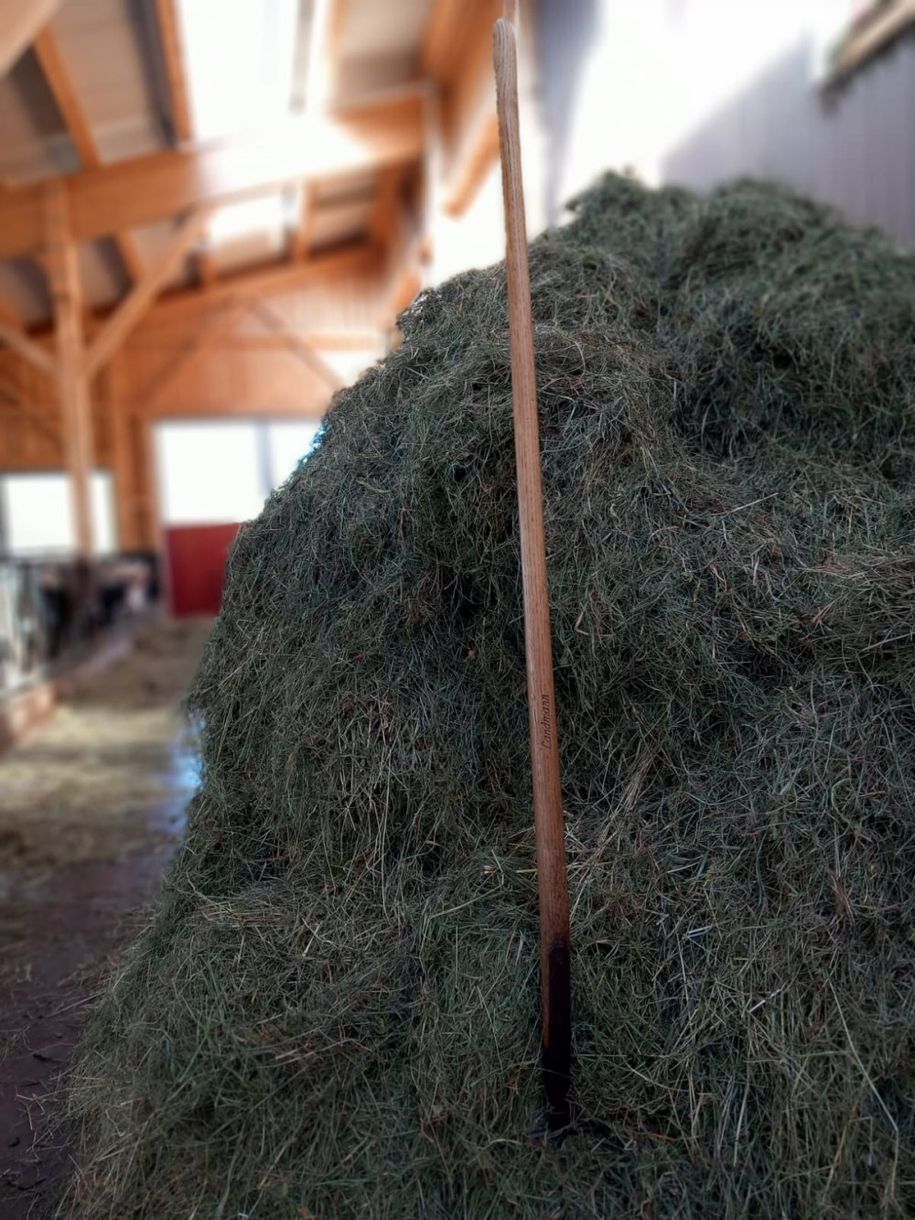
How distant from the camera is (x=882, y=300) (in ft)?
9.18

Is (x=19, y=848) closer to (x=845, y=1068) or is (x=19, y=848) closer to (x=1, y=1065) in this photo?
(x=1, y=1065)

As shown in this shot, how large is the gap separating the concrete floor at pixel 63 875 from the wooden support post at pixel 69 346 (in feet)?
11.5

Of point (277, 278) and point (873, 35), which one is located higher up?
point (277, 278)

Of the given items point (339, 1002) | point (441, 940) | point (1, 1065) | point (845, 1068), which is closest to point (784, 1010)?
point (845, 1068)

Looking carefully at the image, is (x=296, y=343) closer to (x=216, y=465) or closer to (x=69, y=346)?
(x=216, y=465)

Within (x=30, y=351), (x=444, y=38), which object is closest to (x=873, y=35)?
(x=444, y=38)

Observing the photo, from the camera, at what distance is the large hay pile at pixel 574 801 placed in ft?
5.70

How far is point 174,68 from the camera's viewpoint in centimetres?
1016

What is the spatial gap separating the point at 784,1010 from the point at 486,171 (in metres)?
12.0

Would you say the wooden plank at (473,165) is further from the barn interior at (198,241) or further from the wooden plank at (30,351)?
the wooden plank at (30,351)

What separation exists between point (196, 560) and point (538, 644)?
12.6 meters

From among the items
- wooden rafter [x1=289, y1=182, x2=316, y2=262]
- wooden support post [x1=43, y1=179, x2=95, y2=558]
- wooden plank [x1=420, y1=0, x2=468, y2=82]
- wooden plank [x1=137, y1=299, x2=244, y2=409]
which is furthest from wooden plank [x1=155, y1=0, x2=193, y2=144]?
wooden plank [x1=137, y1=299, x2=244, y2=409]

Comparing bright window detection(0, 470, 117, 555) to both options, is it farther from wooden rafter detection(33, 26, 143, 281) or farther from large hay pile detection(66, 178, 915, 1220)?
large hay pile detection(66, 178, 915, 1220)

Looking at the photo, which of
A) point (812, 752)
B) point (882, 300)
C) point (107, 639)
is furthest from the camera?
point (107, 639)
